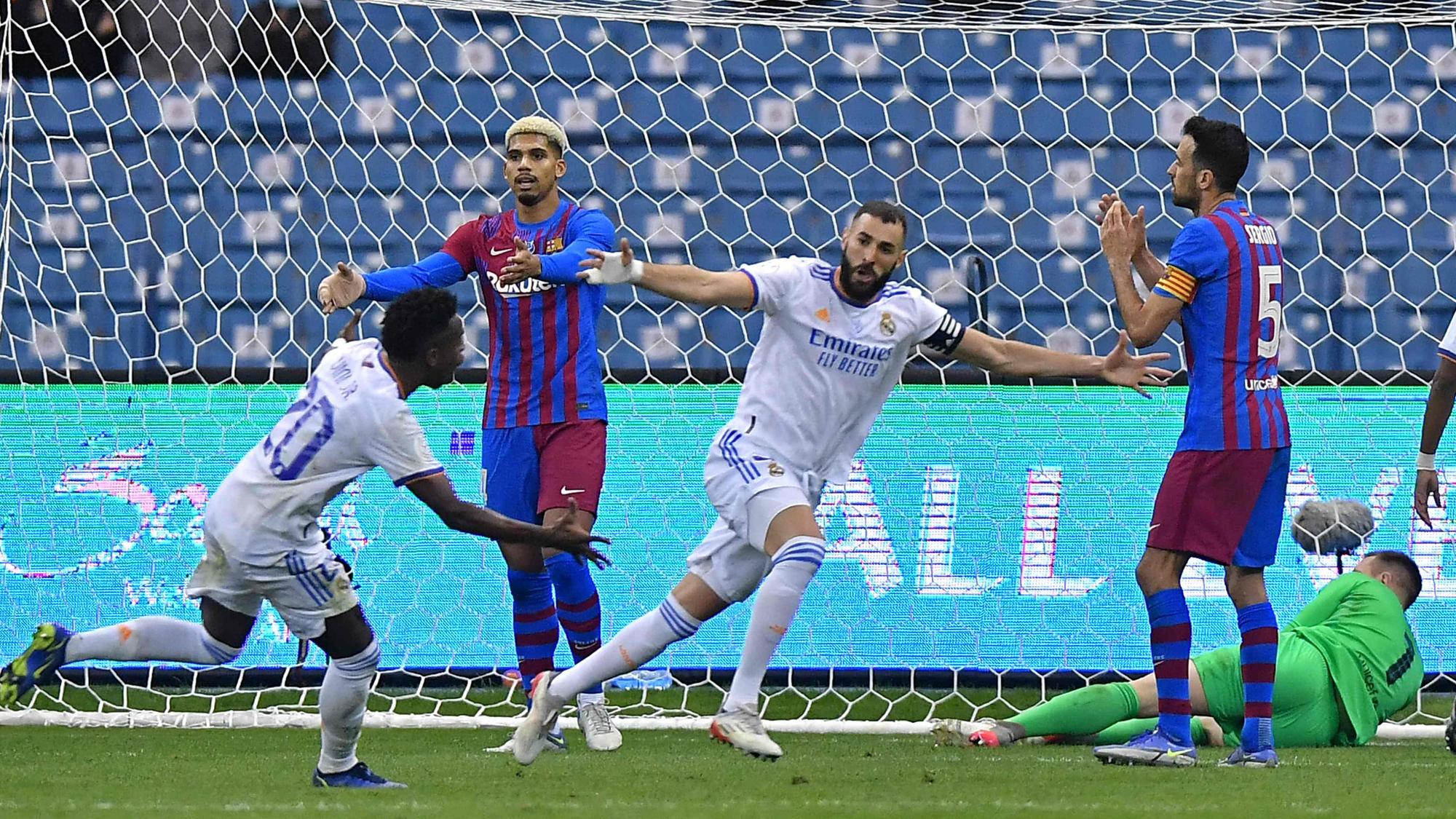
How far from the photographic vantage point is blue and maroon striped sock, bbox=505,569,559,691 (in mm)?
6039

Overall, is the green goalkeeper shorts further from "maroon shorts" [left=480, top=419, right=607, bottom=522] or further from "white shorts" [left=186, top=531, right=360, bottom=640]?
"white shorts" [left=186, top=531, right=360, bottom=640]

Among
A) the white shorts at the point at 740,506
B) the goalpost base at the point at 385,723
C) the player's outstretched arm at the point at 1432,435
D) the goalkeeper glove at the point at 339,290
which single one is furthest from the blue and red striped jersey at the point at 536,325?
the player's outstretched arm at the point at 1432,435

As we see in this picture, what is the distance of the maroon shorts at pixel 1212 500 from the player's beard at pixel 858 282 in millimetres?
941

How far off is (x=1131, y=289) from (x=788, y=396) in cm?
95

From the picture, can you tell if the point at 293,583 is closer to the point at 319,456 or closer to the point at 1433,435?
the point at 319,456

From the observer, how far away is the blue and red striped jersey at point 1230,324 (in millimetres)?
5027

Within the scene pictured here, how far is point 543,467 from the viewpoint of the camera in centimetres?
603

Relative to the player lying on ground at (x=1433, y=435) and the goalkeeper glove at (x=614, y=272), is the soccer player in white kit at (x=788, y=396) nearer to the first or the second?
Result: the goalkeeper glove at (x=614, y=272)

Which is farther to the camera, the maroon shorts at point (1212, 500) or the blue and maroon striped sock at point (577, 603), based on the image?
the blue and maroon striped sock at point (577, 603)

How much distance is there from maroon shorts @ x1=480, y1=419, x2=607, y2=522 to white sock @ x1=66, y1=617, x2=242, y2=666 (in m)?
1.47

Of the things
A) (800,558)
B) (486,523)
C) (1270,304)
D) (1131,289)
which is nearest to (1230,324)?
(1270,304)

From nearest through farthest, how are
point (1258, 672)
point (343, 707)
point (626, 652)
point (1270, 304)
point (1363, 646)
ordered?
1. point (343, 707)
2. point (626, 652)
3. point (1270, 304)
4. point (1258, 672)
5. point (1363, 646)

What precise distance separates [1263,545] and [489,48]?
6.15 m

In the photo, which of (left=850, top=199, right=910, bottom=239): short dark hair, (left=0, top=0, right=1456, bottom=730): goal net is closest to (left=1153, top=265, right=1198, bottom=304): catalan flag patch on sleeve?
(left=850, top=199, right=910, bottom=239): short dark hair
